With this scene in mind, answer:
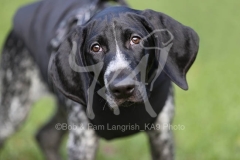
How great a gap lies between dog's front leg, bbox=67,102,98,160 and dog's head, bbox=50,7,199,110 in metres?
0.41

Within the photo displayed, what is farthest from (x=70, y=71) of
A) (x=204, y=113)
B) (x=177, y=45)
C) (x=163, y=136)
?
(x=204, y=113)

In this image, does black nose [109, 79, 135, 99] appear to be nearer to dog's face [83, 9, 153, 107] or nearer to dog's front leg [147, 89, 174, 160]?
dog's face [83, 9, 153, 107]

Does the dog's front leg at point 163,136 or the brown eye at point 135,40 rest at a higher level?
the brown eye at point 135,40

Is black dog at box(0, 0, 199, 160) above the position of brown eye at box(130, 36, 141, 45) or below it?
below

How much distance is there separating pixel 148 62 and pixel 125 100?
0.36m

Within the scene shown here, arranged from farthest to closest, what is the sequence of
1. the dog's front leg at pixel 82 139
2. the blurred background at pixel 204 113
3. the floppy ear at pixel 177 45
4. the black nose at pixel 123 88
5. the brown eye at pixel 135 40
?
1. the blurred background at pixel 204 113
2. the dog's front leg at pixel 82 139
3. the floppy ear at pixel 177 45
4. the brown eye at pixel 135 40
5. the black nose at pixel 123 88

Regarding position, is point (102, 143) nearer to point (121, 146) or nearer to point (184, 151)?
point (121, 146)

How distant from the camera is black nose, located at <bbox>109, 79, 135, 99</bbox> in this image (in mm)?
4160

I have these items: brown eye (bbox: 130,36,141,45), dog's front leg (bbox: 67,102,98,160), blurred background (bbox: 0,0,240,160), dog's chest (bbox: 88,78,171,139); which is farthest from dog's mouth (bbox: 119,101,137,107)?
blurred background (bbox: 0,0,240,160)

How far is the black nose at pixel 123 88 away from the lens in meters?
4.16

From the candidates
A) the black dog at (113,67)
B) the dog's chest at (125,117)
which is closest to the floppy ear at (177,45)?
the black dog at (113,67)

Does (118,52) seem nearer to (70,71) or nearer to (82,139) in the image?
(70,71)

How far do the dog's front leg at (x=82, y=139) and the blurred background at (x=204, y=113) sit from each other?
152cm

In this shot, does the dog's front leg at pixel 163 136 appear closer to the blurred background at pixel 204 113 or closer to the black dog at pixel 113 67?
the black dog at pixel 113 67
